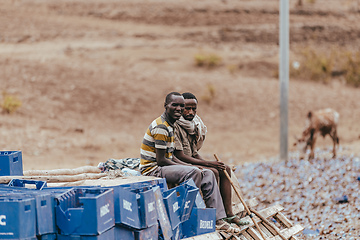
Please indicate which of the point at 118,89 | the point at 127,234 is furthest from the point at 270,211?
the point at 118,89

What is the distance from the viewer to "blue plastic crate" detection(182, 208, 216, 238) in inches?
238

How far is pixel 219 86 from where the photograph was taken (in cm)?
2655

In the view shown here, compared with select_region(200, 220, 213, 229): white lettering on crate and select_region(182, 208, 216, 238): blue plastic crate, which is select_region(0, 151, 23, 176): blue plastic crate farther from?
select_region(200, 220, 213, 229): white lettering on crate

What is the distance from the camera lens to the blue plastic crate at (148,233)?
5.25 meters

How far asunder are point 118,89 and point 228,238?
63.2 feet

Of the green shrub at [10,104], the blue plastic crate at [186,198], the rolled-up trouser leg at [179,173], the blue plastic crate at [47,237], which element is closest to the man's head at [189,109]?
the rolled-up trouser leg at [179,173]

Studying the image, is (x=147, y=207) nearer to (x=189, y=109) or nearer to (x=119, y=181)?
(x=119, y=181)

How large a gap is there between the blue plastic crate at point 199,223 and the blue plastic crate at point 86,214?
1325mm

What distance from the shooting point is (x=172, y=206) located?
5.80 metres

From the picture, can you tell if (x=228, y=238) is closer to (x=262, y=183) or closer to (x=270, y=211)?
(x=270, y=211)

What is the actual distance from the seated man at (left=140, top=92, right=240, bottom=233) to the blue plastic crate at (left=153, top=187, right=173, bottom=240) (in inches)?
36.0

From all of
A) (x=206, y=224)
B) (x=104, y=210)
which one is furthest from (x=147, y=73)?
(x=104, y=210)

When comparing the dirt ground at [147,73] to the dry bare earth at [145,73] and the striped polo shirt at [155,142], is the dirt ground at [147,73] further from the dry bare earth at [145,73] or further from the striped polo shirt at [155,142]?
the striped polo shirt at [155,142]

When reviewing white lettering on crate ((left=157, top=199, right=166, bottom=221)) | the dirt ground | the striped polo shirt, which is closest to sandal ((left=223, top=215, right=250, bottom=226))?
the striped polo shirt
